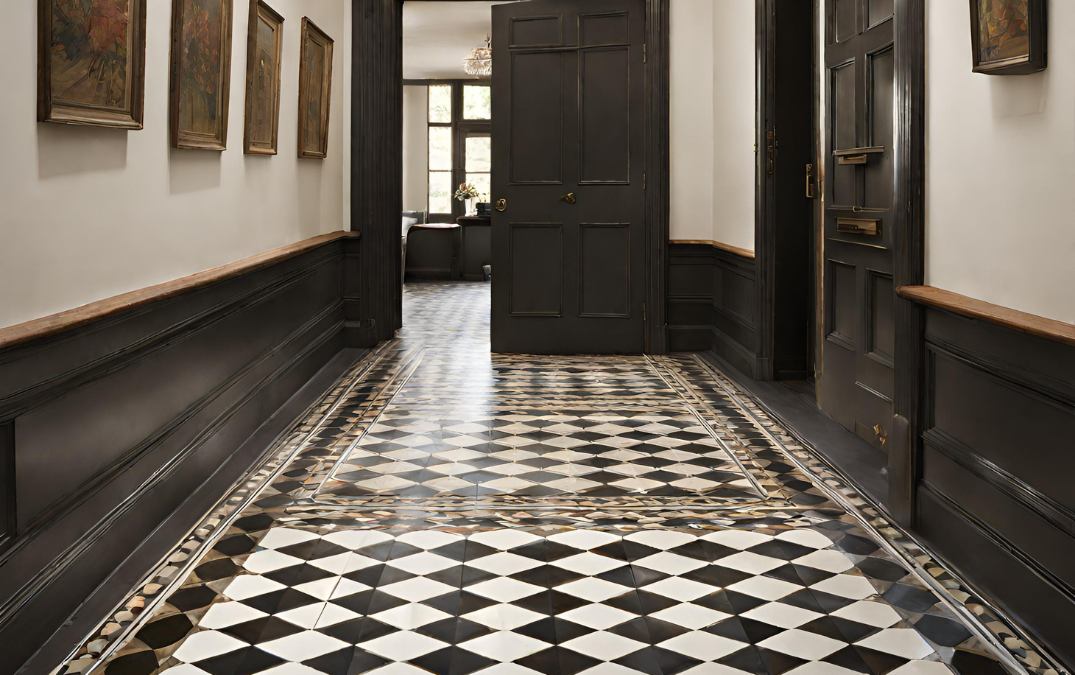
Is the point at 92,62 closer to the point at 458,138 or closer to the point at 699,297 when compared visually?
the point at 699,297

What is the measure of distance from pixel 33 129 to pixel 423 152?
702 inches

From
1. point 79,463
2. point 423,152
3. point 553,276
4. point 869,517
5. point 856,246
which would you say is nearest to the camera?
point 79,463

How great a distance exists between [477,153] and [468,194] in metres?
2.47

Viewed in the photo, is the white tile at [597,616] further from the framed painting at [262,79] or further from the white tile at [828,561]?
the framed painting at [262,79]

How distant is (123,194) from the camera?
3.76m

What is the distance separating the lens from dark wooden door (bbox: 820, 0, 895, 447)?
507 cm

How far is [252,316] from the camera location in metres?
5.55

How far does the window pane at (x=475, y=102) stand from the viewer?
20.2 meters

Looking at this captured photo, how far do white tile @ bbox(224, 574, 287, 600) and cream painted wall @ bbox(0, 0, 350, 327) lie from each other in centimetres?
104

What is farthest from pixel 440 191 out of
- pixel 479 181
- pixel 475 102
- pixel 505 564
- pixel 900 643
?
pixel 900 643

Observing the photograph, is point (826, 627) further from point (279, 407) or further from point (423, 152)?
point (423, 152)

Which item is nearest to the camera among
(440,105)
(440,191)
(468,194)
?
(468,194)

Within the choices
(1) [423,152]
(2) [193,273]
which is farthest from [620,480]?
(1) [423,152]

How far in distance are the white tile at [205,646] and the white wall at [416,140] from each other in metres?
17.8
